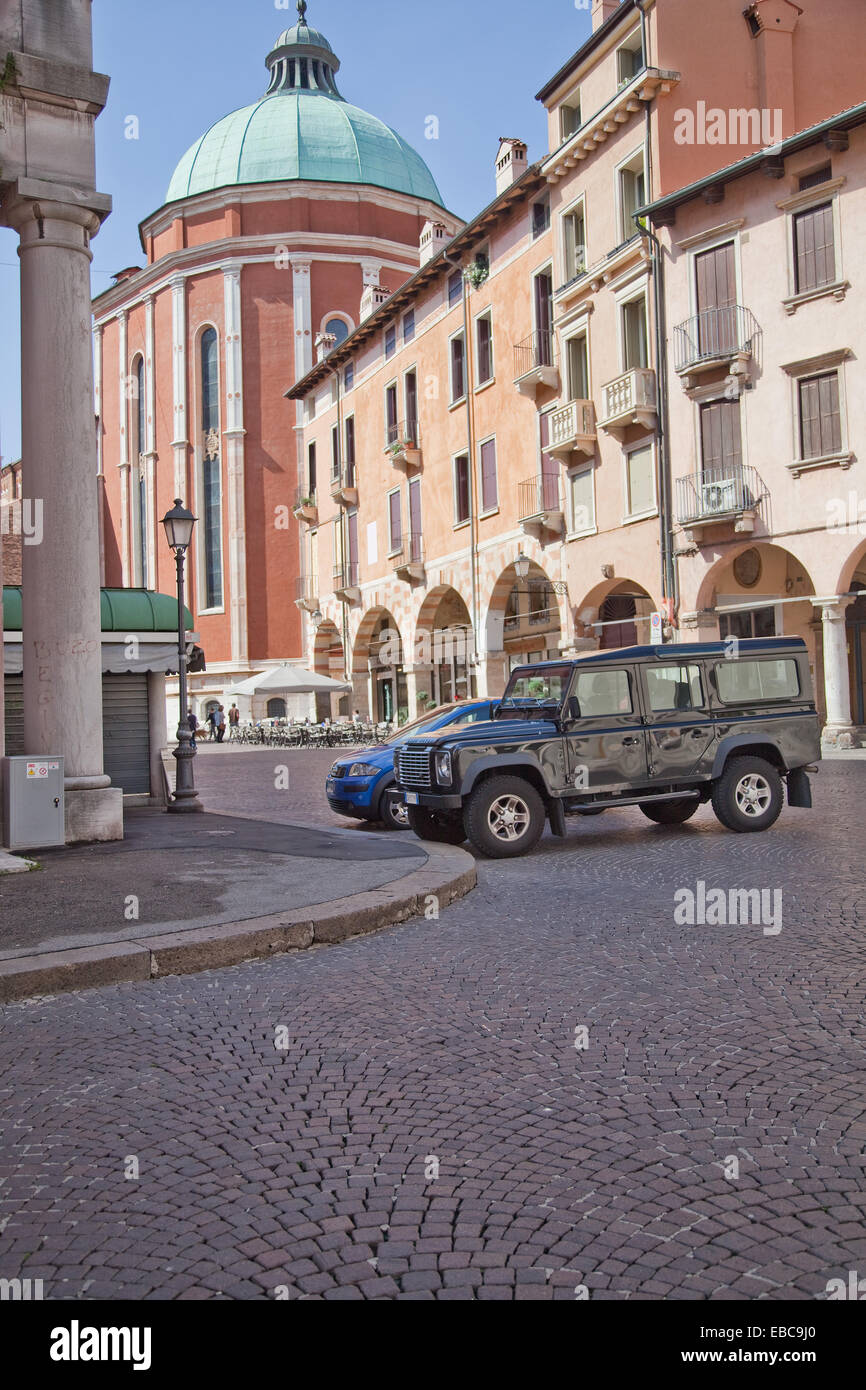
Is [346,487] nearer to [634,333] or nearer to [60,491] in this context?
[634,333]

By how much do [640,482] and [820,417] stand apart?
484cm

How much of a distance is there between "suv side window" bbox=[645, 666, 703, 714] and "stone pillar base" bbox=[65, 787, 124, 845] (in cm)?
543

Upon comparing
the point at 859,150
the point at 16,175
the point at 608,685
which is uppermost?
the point at 859,150

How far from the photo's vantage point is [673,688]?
1165 cm

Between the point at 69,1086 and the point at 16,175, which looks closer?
the point at 69,1086

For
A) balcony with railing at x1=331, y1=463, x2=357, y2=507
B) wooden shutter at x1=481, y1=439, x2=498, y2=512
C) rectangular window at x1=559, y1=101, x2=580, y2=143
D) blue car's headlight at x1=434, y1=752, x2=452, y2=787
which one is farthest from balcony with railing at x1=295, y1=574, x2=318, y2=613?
blue car's headlight at x1=434, y1=752, x2=452, y2=787

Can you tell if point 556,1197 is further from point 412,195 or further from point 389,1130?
point 412,195

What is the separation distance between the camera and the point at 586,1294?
2.66 metres

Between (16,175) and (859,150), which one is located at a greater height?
(859,150)

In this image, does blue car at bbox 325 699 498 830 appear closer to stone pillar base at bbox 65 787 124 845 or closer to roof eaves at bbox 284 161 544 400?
stone pillar base at bbox 65 787 124 845

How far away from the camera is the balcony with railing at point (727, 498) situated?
23500 mm

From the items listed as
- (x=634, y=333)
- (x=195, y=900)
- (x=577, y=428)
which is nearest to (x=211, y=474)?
(x=577, y=428)
